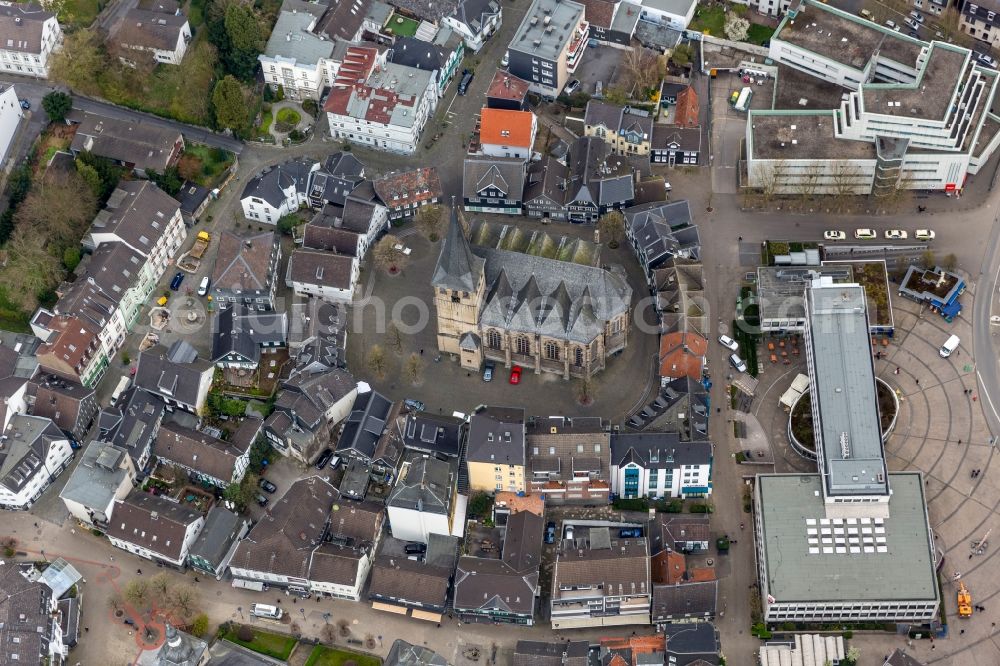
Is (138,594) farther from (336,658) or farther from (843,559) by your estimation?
(843,559)

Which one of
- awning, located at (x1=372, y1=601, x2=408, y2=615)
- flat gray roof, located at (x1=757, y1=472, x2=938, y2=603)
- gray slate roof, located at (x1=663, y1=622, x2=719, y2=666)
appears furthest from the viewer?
awning, located at (x1=372, y1=601, x2=408, y2=615)

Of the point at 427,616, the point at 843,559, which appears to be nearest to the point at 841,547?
the point at 843,559

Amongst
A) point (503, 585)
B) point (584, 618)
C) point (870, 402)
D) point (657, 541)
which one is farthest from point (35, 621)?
point (870, 402)

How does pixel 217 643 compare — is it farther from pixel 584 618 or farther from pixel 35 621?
pixel 584 618

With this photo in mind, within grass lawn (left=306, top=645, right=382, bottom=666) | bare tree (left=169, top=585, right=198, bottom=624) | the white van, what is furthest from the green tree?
grass lawn (left=306, top=645, right=382, bottom=666)

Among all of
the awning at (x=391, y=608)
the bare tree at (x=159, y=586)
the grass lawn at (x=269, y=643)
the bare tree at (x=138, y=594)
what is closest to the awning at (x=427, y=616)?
the awning at (x=391, y=608)

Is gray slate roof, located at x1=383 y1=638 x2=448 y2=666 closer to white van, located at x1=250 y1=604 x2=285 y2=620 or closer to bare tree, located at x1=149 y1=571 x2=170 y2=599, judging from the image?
white van, located at x1=250 y1=604 x2=285 y2=620

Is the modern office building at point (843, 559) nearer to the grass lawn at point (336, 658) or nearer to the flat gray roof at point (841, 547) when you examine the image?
the flat gray roof at point (841, 547)
